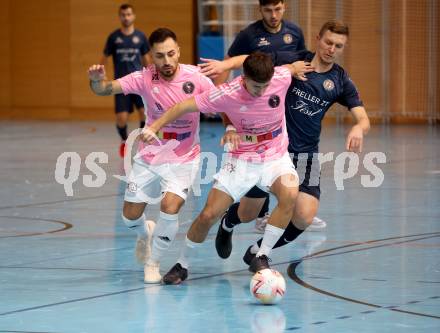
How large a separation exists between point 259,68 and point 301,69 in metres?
1.03

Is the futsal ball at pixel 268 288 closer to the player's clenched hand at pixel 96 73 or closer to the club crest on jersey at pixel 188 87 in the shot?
the club crest on jersey at pixel 188 87

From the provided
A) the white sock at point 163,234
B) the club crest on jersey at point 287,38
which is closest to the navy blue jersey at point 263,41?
the club crest on jersey at point 287,38

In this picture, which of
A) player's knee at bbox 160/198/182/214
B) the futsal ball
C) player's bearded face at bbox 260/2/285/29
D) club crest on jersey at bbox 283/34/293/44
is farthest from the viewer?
club crest on jersey at bbox 283/34/293/44

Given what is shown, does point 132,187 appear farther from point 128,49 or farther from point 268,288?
point 128,49

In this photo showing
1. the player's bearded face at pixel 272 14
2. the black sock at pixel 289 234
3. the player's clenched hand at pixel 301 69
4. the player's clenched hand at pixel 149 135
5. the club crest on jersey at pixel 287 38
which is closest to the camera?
the player's clenched hand at pixel 149 135

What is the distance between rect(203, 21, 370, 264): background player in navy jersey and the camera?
8.02 m

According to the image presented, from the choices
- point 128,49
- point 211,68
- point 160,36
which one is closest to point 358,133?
point 211,68

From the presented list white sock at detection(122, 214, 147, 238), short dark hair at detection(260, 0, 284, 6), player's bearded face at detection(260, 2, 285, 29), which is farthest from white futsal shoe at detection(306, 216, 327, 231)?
white sock at detection(122, 214, 147, 238)

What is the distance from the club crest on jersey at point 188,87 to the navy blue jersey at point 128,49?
10.8 metres

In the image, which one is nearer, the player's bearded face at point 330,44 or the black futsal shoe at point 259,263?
the black futsal shoe at point 259,263

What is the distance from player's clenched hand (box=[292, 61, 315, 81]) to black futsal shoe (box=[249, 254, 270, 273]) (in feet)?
4.88

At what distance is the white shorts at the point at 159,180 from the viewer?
7.77 m

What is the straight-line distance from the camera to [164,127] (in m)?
7.98

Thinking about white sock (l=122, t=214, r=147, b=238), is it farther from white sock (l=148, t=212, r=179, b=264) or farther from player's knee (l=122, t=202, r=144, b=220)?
white sock (l=148, t=212, r=179, b=264)
